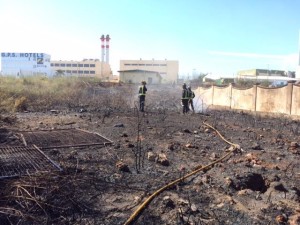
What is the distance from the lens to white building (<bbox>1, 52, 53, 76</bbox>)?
71.9 m

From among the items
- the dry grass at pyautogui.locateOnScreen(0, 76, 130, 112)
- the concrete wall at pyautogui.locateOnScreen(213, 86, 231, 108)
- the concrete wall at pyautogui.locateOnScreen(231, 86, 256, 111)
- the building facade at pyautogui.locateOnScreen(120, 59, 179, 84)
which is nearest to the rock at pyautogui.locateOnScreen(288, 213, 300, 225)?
the dry grass at pyautogui.locateOnScreen(0, 76, 130, 112)

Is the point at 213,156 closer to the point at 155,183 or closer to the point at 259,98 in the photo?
the point at 155,183

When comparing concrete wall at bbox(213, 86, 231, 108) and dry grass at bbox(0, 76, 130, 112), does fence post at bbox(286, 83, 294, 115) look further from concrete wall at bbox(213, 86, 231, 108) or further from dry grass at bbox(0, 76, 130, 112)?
dry grass at bbox(0, 76, 130, 112)

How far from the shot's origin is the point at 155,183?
5.07 meters

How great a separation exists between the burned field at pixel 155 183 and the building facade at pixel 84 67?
6375 cm

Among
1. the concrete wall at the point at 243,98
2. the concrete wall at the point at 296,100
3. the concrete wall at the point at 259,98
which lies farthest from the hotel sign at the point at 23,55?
the concrete wall at the point at 296,100

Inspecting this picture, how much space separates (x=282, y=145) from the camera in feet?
28.3

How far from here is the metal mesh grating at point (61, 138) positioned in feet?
25.5

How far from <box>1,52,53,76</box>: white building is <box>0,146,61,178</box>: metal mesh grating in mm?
68122

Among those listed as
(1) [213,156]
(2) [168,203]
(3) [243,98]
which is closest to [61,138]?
(1) [213,156]

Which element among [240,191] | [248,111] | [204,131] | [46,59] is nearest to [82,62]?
[46,59]

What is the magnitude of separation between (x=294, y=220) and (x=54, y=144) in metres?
5.69

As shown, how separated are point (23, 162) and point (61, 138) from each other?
2.62 meters

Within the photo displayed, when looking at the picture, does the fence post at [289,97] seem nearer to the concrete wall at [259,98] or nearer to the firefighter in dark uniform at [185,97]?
the concrete wall at [259,98]
